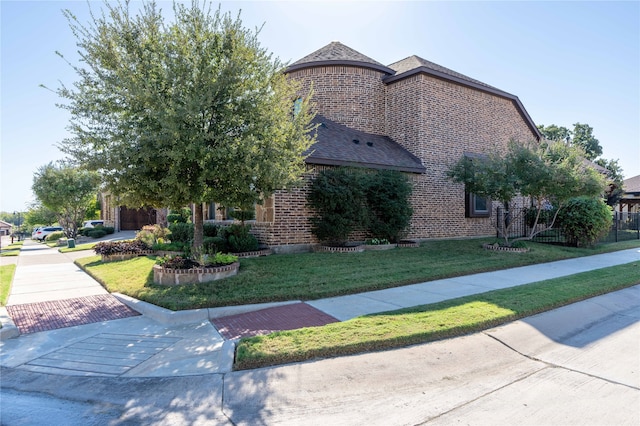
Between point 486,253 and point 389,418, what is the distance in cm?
1023

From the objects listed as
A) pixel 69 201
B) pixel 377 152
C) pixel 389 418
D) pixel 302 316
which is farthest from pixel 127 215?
pixel 389 418

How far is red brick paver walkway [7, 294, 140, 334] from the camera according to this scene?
19.7 ft

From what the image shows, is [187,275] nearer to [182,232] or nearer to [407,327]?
[407,327]

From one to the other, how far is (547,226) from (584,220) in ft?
4.34

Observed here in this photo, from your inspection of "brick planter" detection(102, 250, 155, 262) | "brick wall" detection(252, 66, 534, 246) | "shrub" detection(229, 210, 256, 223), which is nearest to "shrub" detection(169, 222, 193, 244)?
"brick planter" detection(102, 250, 155, 262)

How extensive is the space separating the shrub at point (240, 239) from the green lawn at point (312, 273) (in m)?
0.89

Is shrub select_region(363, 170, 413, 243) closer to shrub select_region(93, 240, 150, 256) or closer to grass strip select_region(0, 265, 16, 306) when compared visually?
shrub select_region(93, 240, 150, 256)

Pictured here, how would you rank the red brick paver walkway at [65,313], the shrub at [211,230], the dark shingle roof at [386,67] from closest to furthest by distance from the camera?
the red brick paver walkway at [65,313]
the shrub at [211,230]
the dark shingle roof at [386,67]

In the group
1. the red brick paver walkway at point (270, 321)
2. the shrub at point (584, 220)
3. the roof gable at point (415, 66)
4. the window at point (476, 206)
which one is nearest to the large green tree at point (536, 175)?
the shrub at point (584, 220)

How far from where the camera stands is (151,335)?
5469 millimetres

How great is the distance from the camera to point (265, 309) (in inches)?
256

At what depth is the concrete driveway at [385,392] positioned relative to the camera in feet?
10.8

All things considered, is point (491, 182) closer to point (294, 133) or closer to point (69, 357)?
point (294, 133)

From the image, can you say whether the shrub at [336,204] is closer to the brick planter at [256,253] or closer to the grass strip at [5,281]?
the brick planter at [256,253]
